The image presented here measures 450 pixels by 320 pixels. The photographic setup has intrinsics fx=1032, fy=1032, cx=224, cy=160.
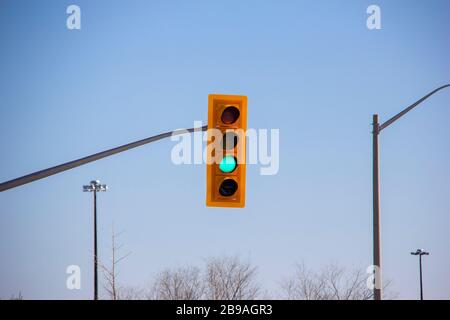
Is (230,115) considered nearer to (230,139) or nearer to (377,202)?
(230,139)

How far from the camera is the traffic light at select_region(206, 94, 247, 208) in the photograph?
770 inches

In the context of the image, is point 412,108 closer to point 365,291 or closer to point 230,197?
point 230,197

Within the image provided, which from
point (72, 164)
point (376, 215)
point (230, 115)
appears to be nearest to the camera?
point (72, 164)

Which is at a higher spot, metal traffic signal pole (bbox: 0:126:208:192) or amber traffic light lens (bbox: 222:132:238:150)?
amber traffic light lens (bbox: 222:132:238:150)

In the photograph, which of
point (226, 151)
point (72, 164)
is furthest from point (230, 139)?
point (72, 164)

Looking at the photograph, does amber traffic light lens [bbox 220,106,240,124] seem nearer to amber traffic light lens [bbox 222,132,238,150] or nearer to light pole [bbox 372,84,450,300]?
amber traffic light lens [bbox 222,132,238,150]

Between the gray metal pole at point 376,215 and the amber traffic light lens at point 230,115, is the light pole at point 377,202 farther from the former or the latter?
the amber traffic light lens at point 230,115

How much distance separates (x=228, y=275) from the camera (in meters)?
56.2

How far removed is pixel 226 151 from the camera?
19.7 meters

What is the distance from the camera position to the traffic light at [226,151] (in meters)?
19.5

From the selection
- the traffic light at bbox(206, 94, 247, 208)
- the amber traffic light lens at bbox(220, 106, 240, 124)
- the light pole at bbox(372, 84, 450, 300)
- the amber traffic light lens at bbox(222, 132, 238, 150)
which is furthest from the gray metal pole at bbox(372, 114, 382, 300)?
the amber traffic light lens at bbox(220, 106, 240, 124)

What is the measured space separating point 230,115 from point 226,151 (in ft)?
2.27

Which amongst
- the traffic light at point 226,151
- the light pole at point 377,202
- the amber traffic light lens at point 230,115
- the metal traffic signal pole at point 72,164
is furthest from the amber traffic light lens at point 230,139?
the light pole at point 377,202
